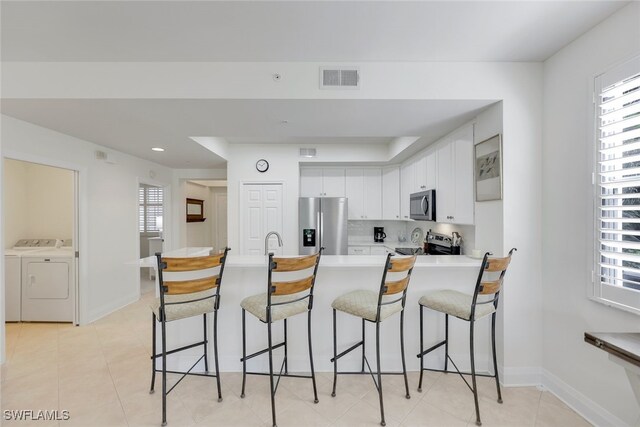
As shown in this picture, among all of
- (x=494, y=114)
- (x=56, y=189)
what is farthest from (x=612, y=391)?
(x=56, y=189)

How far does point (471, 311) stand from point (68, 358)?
3.63 meters

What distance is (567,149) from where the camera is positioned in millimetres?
1931

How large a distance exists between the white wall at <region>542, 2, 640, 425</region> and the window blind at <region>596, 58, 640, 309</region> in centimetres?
7

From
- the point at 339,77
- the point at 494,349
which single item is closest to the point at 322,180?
the point at 339,77

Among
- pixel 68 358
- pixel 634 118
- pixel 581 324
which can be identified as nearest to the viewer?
pixel 634 118

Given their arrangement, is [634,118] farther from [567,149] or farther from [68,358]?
[68,358]

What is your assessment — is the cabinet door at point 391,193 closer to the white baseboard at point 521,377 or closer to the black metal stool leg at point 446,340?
the black metal stool leg at point 446,340

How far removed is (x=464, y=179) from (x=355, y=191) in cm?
236

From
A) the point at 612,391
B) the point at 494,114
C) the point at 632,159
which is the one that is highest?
the point at 494,114

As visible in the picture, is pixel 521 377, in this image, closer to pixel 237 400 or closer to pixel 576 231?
pixel 576 231

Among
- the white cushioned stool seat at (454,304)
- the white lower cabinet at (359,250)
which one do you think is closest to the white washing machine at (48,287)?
the white lower cabinet at (359,250)

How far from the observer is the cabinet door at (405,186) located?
433 centimetres

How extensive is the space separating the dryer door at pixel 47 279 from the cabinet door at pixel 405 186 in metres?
4.84

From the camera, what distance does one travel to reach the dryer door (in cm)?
344
